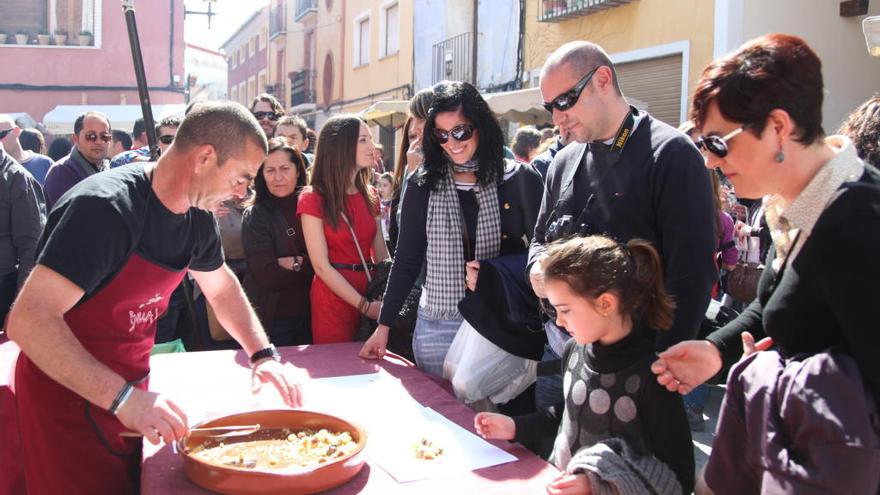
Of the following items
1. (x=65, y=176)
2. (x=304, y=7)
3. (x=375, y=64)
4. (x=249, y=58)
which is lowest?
(x=65, y=176)

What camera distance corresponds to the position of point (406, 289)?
9.37ft

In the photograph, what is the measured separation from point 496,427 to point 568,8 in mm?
9681

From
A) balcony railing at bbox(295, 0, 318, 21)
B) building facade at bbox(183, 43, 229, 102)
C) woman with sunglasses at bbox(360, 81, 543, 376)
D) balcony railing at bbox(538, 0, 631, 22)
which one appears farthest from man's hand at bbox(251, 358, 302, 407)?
building facade at bbox(183, 43, 229, 102)

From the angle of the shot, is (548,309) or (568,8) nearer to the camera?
(548,309)

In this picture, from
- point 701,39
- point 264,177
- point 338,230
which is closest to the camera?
point 338,230

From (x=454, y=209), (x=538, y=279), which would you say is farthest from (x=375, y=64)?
(x=538, y=279)

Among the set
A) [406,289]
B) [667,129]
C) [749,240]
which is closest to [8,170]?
[406,289]

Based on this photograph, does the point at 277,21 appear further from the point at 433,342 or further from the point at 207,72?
the point at 433,342

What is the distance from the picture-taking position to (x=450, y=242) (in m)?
2.71

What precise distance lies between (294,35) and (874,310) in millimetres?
25154

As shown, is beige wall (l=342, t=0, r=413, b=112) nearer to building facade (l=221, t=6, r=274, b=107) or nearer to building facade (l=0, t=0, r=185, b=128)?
building facade (l=0, t=0, r=185, b=128)

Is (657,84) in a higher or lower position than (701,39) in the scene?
lower

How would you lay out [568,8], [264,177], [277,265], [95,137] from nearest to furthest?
[277,265] < [264,177] < [95,137] < [568,8]

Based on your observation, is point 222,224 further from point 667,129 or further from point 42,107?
point 42,107
